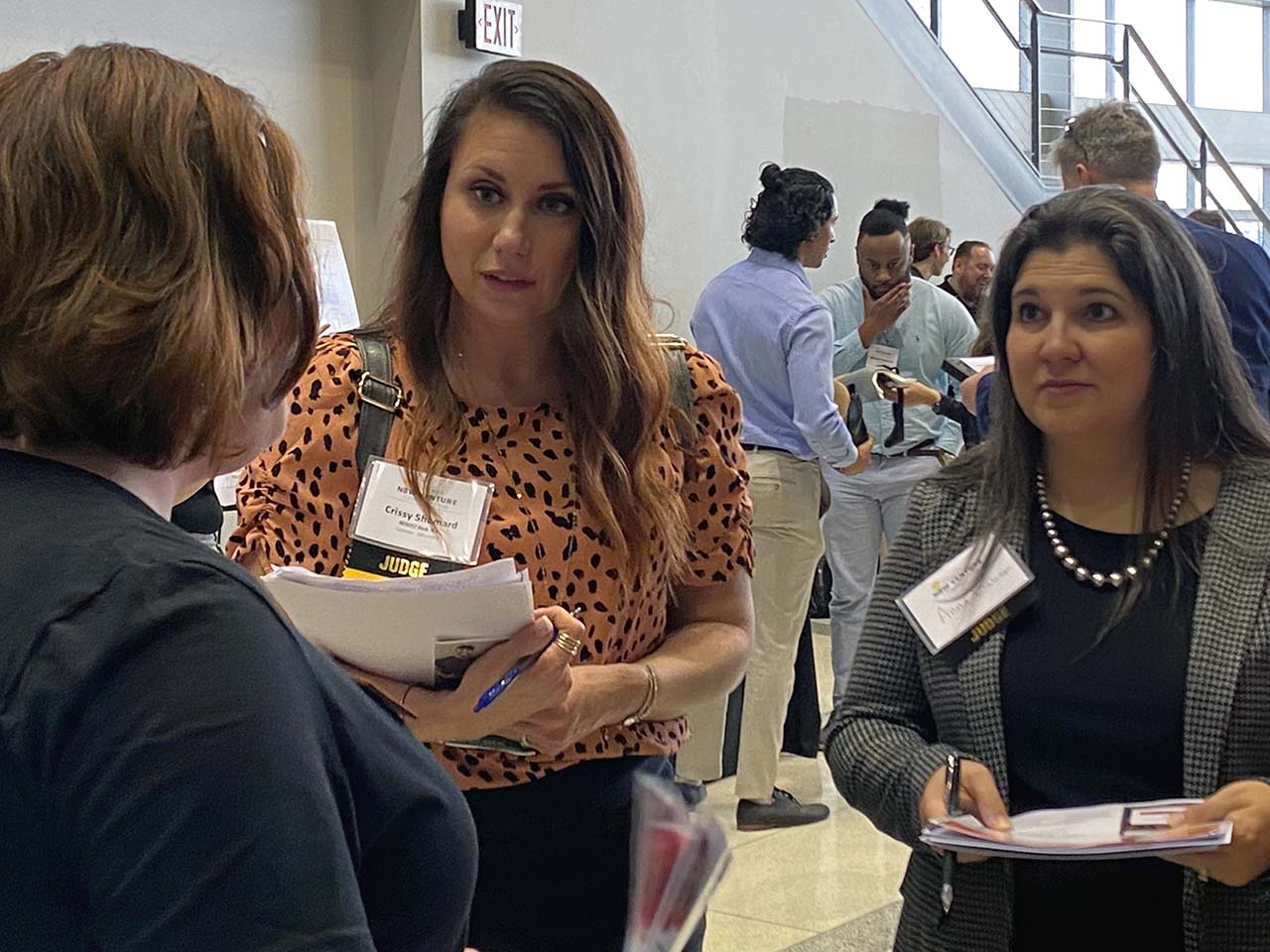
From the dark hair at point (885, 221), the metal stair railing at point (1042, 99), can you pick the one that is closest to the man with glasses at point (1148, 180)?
the dark hair at point (885, 221)

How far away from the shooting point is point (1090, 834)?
157 centimetres

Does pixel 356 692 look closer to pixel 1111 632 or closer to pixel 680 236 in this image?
pixel 1111 632

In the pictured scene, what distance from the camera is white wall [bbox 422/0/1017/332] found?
6.08 meters

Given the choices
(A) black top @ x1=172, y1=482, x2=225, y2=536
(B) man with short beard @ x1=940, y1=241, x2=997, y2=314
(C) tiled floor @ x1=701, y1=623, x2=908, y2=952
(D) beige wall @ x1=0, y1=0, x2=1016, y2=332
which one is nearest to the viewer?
(A) black top @ x1=172, y1=482, x2=225, y2=536

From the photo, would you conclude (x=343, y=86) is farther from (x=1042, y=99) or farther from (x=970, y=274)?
(x=1042, y=99)

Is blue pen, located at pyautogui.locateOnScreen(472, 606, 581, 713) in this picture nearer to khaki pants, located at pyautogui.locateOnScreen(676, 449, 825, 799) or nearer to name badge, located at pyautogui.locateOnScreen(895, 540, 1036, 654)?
name badge, located at pyautogui.locateOnScreen(895, 540, 1036, 654)

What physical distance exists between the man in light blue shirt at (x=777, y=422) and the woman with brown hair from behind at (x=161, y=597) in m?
3.62

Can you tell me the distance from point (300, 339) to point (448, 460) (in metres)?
0.72

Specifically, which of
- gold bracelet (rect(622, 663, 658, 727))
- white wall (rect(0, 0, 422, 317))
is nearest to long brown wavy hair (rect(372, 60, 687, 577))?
gold bracelet (rect(622, 663, 658, 727))

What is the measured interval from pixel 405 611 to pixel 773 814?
3338mm

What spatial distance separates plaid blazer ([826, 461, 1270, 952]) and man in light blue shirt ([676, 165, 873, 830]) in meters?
2.57

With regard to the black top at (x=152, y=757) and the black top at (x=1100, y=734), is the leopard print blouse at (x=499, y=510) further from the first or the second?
the black top at (x=152, y=757)

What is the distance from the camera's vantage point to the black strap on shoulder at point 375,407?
1698 millimetres

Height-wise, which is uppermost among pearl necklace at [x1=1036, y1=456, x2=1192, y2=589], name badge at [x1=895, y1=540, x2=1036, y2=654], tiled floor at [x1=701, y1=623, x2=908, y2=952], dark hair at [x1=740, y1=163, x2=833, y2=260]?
dark hair at [x1=740, y1=163, x2=833, y2=260]
